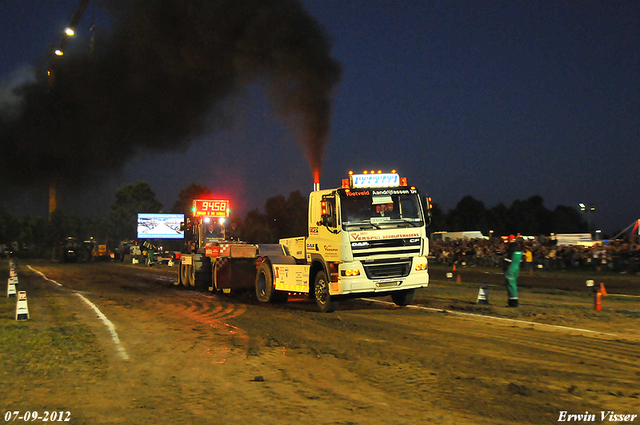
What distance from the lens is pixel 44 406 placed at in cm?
584

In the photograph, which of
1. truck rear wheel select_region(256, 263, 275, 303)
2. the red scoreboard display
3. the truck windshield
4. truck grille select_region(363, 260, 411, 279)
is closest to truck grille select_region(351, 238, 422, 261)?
truck grille select_region(363, 260, 411, 279)

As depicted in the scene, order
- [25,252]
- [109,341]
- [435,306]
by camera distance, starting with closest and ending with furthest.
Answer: [109,341] < [435,306] < [25,252]

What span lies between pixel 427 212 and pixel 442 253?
2658cm

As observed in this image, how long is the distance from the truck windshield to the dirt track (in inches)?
84.6

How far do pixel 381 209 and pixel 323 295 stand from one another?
97.7 inches

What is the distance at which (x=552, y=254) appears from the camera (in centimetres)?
3033

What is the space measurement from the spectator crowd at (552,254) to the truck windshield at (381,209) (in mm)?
16045

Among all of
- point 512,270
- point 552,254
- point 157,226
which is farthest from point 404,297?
point 157,226

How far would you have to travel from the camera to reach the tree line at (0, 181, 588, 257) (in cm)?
7044

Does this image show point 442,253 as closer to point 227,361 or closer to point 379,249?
point 379,249

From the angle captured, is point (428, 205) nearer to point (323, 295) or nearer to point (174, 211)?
point (323, 295)

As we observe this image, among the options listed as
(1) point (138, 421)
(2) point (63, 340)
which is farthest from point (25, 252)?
(1) point (138, 421)

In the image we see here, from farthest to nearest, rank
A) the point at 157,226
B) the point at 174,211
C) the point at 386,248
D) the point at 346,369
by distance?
the point at 174,211 < the point at 157,226 < the point at 386,248 < the point at 346,369

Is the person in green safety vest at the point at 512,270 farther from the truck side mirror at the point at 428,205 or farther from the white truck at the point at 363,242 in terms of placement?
the truck side mirror at the point at 428,205
